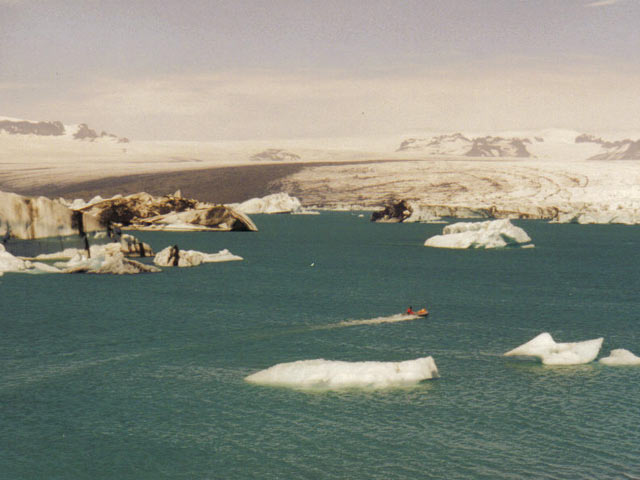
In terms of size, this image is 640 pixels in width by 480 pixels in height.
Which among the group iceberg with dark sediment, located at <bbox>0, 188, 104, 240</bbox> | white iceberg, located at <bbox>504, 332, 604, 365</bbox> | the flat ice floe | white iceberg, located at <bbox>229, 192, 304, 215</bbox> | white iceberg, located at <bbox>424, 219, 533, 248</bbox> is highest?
iceberg with dark sediment, located at <bbox>0, 188, 104, 240</bbox>

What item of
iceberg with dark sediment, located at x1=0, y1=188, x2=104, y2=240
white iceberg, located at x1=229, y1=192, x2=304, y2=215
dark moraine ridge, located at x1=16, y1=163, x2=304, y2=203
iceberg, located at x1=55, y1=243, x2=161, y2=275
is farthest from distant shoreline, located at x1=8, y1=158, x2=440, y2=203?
iceberg, located at x1=55, y1=243, x2=161, y2=275

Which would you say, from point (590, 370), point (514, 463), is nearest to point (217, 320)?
point (590, 370)

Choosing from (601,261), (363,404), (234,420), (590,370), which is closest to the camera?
(234,420)

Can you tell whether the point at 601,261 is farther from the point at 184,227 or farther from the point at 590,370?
the point at 184,227

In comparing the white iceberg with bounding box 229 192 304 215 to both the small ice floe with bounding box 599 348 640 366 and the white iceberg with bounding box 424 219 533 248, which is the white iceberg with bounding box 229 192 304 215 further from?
the small ice floe with bounding box 599 348 640 366

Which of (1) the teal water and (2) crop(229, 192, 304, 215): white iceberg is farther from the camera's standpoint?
(2) crop(229, 192, 304, 215): white iceberg

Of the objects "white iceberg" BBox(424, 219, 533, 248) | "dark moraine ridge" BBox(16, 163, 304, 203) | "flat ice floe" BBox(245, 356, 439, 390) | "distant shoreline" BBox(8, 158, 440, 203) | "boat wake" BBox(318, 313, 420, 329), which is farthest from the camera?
"distant shoreline" BBox(8, 158, 440, 203)

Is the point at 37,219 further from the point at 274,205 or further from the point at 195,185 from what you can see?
the point at 195,185

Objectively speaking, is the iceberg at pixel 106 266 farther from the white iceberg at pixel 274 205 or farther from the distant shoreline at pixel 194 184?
the distant shoreline at pixel 194 184
